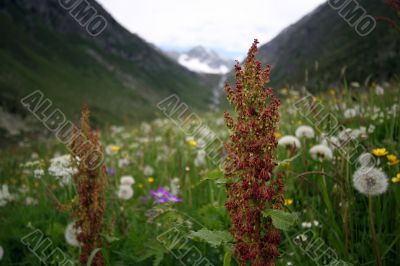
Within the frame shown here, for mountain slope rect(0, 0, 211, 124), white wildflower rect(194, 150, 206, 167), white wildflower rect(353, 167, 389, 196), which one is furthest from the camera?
mountain slope rect(0, 0, 211, 124)

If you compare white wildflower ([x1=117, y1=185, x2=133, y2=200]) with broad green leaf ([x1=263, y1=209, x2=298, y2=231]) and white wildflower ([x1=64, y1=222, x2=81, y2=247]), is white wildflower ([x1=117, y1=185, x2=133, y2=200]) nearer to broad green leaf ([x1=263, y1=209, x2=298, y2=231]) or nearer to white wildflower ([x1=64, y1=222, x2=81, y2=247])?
white wildflower ([x1=64, y1=222, x2=81, y2=247])

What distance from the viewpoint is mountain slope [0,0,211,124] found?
76688 mm

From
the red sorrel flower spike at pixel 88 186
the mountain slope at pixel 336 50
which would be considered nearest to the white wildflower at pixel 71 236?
the red sorrel flower spike at pixel 88 186

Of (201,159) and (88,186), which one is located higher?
(201,159)

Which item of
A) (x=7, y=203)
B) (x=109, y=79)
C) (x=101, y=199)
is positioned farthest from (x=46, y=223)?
(x=109, y=79)

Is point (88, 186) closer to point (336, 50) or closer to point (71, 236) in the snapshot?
point (71, 236)

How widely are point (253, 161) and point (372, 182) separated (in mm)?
1308

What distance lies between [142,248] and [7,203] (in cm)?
295

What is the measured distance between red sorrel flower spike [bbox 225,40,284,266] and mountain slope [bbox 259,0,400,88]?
854 cm

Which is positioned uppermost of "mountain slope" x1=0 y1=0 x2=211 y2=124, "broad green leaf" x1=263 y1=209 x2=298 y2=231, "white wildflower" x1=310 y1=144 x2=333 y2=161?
"mountain slope" x1=0 y1=0 x2=211 y2=124

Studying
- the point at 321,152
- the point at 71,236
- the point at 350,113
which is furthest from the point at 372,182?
the point at 350,113

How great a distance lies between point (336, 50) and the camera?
114500 mm

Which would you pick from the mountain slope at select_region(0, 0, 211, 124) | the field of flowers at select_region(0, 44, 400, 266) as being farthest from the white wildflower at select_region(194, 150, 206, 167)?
the mountain slope at select_region(0, 0, 211, 124)

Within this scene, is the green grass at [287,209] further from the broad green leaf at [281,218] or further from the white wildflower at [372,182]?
the broad green leaf at [281,218]
